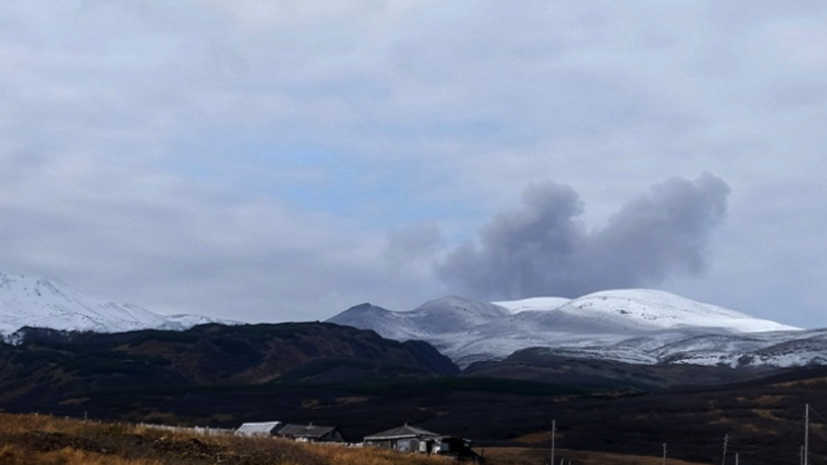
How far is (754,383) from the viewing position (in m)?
152

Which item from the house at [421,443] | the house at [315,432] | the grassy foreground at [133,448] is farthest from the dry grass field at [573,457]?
A: the grassy foreground at [133,448]

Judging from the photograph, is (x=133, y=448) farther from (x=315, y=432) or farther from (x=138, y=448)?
(x=315, y=432)

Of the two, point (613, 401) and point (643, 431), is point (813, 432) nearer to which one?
point (643, 431)

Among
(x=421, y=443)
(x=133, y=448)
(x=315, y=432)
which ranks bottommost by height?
(x=133, y=448)

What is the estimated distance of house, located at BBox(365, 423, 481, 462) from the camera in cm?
7588

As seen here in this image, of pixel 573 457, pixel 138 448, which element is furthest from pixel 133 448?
pixel 573 457

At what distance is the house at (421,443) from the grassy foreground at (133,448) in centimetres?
2995

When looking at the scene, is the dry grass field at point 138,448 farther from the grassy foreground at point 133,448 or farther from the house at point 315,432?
the house at point 315,432

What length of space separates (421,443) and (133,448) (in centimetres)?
4234

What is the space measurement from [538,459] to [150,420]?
178 ft

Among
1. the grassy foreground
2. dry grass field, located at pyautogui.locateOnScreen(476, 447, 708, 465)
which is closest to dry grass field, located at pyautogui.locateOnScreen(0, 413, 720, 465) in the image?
the grassy foreground

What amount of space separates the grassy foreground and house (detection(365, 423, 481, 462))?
30.0 metres

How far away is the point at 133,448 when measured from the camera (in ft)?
123

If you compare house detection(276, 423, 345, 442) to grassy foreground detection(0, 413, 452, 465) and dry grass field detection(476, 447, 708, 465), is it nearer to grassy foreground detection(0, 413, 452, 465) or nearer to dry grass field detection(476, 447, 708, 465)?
dry grass field detection(476, 447, 708, 465)
